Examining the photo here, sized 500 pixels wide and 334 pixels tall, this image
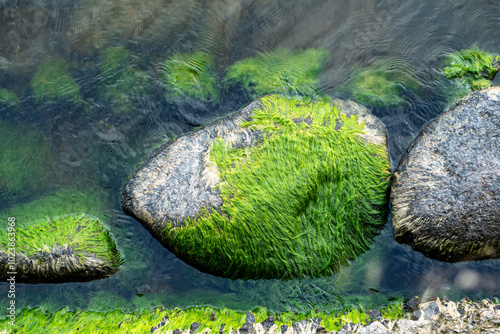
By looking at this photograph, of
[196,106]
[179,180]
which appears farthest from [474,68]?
[179,180]

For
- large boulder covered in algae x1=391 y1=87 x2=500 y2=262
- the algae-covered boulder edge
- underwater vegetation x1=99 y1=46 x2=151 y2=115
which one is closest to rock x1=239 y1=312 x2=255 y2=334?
the algae-covered boulder edge

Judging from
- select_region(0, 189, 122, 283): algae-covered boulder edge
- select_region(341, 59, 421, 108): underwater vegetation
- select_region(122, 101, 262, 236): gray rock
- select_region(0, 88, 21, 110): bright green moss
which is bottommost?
select_region(0, 189, 122, 283): algae-covered boulder edge

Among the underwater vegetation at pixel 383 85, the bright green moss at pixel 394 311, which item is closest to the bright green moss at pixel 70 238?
the bright green moss at pixel 394 311

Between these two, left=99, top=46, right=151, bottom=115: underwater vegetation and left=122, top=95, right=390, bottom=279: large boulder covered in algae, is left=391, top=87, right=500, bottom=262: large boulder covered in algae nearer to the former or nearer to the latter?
left=122, top=95, right=390, bottom=279: large boulder covered in algae

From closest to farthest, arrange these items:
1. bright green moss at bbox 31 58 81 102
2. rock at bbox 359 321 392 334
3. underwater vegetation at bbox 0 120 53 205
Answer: rock at bbox 359 321 392 334 < underwater vegetation at bbox 0 120 53 205 < bright green moss at bbox 31 58 81 102

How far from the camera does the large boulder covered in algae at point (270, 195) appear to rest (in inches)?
122

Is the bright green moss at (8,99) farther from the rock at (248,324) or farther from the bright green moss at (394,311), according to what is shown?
the bright green moss at (394,311)

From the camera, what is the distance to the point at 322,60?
3.71 m

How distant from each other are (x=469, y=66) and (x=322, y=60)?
1.46m

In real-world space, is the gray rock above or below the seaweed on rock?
above

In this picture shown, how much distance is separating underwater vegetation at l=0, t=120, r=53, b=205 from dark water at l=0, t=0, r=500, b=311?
0.06m

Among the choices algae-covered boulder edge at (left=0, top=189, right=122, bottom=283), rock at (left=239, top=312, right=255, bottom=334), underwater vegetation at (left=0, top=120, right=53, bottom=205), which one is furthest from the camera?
underwater vegetation at (left=0, top=120, right=53, bottom=205)

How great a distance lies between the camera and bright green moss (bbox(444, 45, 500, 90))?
11.5 feet

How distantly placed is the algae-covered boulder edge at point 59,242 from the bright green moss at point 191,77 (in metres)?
1.39
